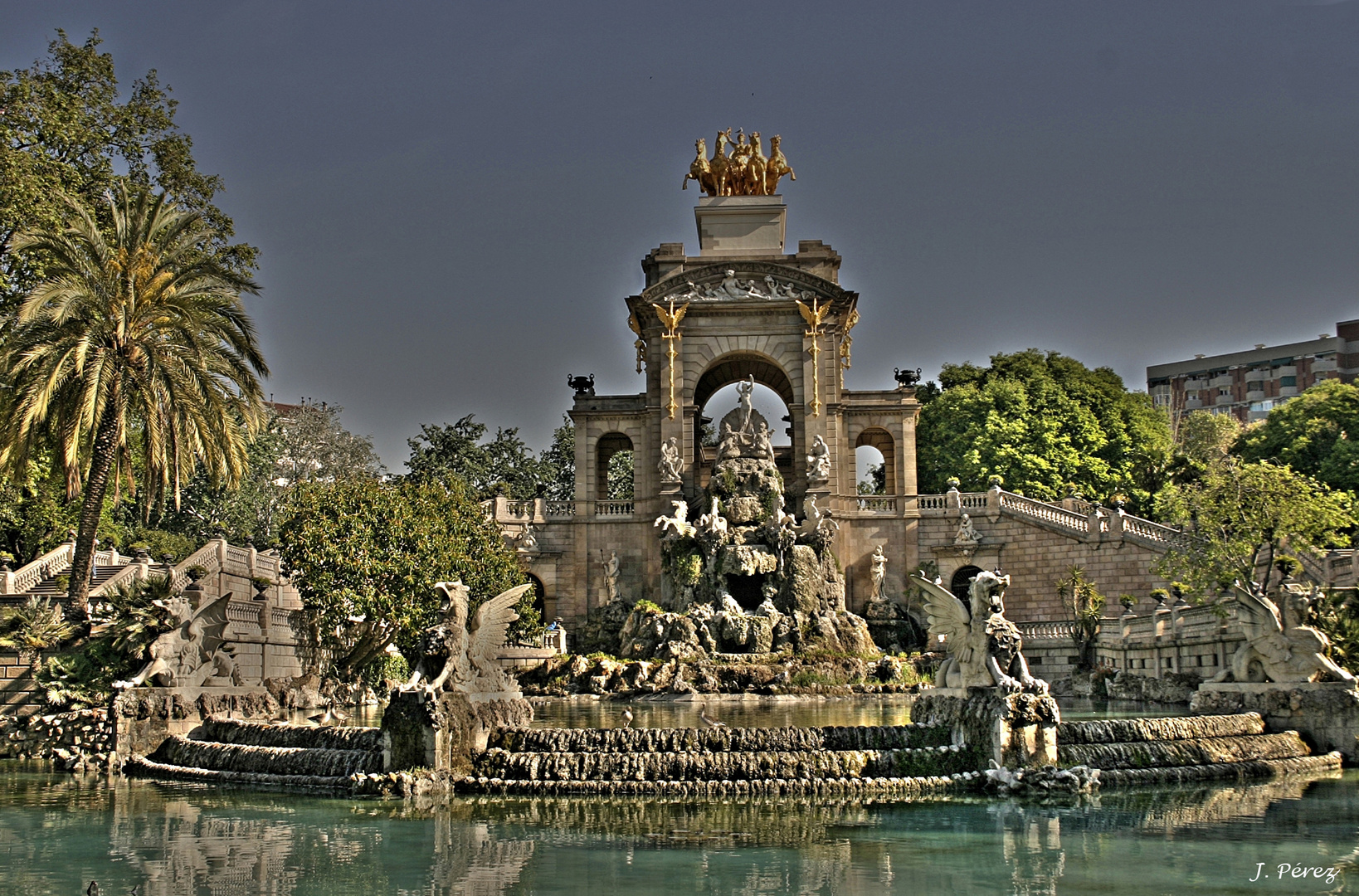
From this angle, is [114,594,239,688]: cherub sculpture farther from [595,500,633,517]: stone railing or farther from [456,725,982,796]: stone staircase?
[595,500,633,517]: stone railing

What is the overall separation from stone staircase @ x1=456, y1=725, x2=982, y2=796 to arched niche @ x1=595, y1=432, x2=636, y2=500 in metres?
29.2

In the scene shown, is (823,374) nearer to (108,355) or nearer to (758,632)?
(758,632)

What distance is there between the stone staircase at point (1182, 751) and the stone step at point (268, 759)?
9.66 meters

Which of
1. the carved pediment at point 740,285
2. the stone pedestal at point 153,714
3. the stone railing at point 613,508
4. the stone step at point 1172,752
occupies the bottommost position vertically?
the stone step at point 1172,752

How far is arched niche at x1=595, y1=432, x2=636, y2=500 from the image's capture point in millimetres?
46562

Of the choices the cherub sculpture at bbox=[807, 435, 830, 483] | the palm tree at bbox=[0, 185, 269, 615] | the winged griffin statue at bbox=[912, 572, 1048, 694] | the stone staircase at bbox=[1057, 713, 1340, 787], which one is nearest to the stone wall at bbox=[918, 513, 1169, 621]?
the cherub sculpture at bbox=[807, 435, 830, 483]

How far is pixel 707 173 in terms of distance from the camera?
159ft

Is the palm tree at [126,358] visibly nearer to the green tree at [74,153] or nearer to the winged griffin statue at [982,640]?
the green tree at [74,153]

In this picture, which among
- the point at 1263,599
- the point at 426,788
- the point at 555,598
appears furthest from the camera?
the point at 555,598

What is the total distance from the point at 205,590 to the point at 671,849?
62.6ft

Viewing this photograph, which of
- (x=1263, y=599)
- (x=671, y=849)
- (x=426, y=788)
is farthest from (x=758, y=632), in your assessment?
(x=671, y=849)

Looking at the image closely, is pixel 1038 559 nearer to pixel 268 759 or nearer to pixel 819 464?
pixel 819 464

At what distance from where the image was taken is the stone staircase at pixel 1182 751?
53.7 ft

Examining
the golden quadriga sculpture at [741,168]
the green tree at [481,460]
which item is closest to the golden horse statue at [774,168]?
the golden quadriga sculpture at [741,168]
